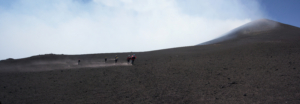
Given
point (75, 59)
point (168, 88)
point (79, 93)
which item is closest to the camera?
point (79, 93)

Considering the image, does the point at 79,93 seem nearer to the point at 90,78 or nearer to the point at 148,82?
the point at 90,78

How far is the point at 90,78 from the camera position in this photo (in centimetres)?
1253

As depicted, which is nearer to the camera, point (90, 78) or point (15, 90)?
point (15, 90)

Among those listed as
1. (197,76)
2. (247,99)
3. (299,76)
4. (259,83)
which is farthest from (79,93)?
(299,76)

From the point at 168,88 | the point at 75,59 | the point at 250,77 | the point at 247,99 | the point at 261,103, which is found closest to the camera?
the point at 261,103

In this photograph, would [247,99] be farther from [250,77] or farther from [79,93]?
[79,93]

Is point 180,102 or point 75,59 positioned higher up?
point 75,59

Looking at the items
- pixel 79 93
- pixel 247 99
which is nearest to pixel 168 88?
pixel 247 99

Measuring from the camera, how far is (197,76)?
40.3 feet

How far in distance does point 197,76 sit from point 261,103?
471 cm

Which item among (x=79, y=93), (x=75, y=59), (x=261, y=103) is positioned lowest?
(x=261, y=103)

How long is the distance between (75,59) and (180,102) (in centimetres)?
1700

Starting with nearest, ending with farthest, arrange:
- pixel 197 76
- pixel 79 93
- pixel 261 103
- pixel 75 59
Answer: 1. pixel 261 103
2. pixel 79 93
3. pixel 197 76
4. pixel 75 59

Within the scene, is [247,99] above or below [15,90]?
below
